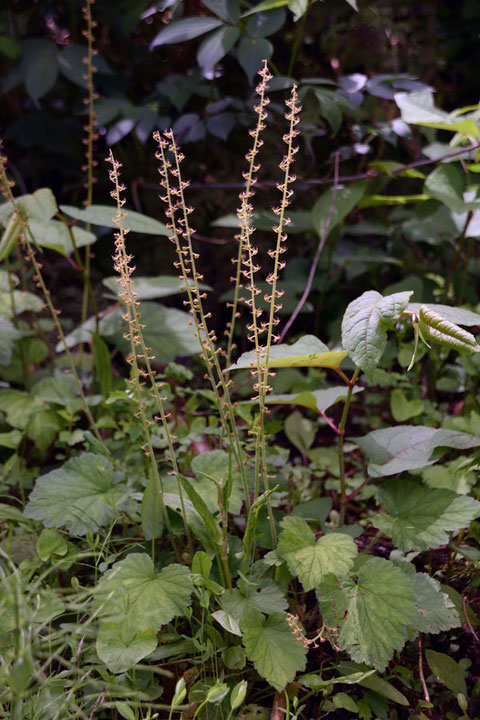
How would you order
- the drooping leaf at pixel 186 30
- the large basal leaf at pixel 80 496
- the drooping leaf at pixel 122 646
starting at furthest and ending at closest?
the drooping leaf at pixel 186 30 < the large basal leaf at pixel 80 496 < the drooping leaf at pixel 122 646

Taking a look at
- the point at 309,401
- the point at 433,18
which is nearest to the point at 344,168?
the point at 433,18

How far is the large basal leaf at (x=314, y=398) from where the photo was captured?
120 centimetres

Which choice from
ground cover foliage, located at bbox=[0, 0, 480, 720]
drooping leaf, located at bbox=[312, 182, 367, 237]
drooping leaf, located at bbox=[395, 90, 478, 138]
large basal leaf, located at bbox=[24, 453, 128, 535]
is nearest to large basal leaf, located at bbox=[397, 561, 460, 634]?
ground cover foliage, located at bbox=[0, 0, 480, 720]

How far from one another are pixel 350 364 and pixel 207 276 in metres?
1.02

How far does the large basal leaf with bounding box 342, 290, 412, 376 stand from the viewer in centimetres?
99

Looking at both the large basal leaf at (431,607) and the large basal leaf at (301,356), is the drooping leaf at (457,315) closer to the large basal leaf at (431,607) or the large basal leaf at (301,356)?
the large basal leaf at (301,356)

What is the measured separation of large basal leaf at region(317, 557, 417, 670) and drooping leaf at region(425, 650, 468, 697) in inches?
6.2

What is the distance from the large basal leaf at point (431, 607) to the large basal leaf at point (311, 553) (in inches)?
6.0

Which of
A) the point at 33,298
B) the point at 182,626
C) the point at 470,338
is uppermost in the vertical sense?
the point at 470,338

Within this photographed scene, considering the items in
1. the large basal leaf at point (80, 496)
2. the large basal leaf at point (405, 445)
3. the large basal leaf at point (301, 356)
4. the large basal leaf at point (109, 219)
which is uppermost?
the large basal leaf at point (109, 219)

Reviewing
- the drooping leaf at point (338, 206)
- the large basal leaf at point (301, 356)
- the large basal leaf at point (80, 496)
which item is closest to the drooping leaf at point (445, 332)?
the large basal leaf at point (301, 356)

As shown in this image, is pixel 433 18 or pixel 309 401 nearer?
pixel 309 401

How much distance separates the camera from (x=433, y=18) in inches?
111

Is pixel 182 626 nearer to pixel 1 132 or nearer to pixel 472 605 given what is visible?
pixel 472 605
